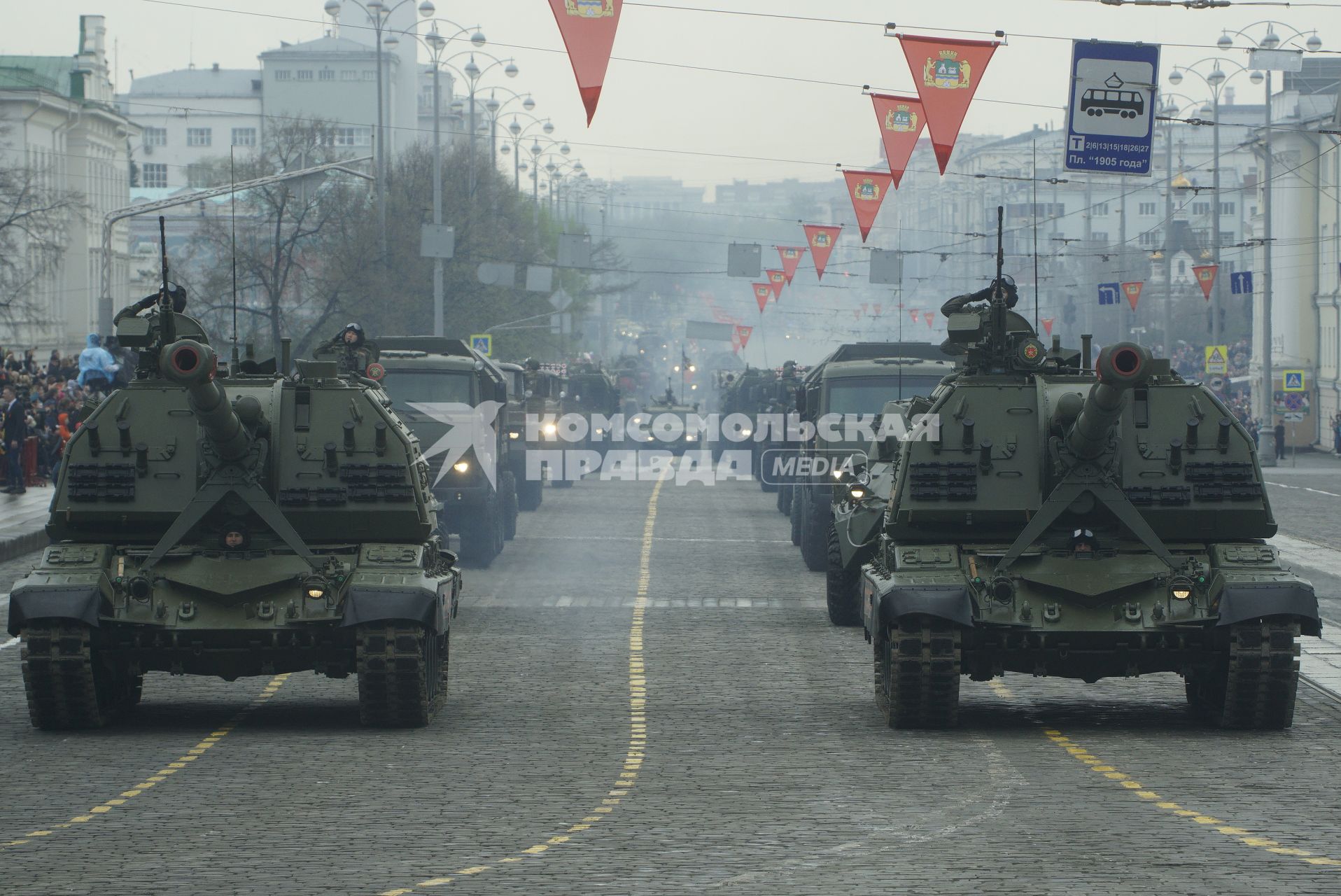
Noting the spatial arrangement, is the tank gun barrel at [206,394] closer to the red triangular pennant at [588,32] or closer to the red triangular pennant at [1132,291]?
the red triangular pennant at [588,32]

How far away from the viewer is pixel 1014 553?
13945 millimetres

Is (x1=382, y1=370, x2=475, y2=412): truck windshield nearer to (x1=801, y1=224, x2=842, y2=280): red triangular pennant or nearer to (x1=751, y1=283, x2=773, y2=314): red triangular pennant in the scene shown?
(x1=801, y1=224, x2=842, y2=280): red triangular pennant

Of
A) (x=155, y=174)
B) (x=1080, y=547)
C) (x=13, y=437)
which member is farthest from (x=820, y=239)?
(x=155, y=174)

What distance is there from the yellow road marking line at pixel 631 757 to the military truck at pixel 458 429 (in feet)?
8.48

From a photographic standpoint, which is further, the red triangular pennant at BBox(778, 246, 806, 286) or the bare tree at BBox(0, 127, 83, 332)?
the bare tree at BBox(0, 127, 83, 332)

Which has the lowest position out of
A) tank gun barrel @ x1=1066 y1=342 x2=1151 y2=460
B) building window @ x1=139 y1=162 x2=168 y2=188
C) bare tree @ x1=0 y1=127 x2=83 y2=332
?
tank gun barrel @ x1=1066 y1=342 x2=1151 y2=460

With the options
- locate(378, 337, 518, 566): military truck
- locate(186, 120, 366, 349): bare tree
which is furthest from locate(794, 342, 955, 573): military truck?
locate(186, 120, 366, 349): bare tree

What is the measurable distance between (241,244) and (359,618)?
153 feet

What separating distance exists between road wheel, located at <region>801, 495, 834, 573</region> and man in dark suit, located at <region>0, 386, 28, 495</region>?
13.2m

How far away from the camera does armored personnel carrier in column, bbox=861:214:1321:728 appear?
1345 cm

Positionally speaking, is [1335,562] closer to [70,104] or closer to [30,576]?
[30,576]

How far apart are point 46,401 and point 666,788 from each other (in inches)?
1129

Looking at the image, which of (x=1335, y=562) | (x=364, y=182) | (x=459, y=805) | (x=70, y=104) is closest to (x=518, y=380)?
(x=1335, y=562)

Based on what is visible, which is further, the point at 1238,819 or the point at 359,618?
the point at 359,618
